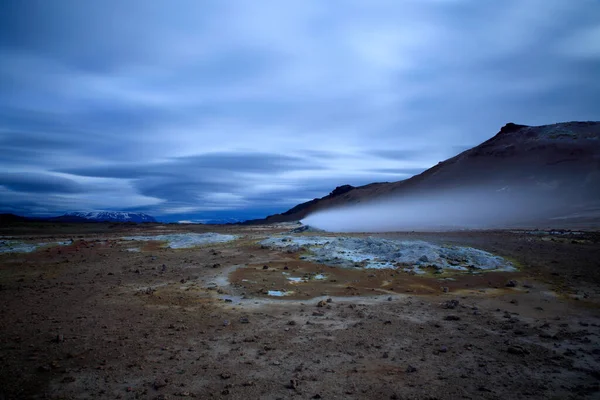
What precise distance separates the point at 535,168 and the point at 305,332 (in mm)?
92334

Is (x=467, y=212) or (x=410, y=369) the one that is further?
(x=467, y=212)

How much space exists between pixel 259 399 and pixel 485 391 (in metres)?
4.05

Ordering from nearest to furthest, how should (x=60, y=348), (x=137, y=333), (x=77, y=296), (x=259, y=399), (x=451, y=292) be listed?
1. (x=259, y=399)
2. (x=60, y=348)
3. (x=137, y=333)
4. (x=77, y=296)
5. (x=451, y=292)

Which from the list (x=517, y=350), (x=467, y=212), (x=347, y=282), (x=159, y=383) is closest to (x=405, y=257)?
(x=347, y=282)

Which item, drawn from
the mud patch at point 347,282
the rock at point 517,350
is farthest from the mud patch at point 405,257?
the rock at point 517,350

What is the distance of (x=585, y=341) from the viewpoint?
26.1 feet

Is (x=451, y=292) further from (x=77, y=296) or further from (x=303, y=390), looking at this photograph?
(x=77, y=296)

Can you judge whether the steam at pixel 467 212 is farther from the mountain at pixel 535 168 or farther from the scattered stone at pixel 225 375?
the scattered stone at pixel 225 375

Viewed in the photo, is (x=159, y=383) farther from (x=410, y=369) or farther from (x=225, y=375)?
(x=410, y=369)

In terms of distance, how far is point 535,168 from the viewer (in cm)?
8012

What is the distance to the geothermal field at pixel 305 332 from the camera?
6.11 metres

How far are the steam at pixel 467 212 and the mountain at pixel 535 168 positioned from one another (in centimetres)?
91

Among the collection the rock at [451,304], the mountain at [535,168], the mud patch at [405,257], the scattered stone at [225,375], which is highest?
the mountain at [535,168]

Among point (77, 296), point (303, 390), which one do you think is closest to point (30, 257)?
point (77, 296)
